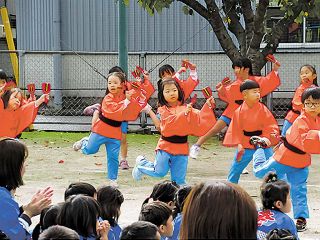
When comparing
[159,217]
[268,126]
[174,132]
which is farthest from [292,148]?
[159,217]

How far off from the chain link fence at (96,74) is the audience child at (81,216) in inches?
417

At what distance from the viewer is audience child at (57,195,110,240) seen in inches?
150

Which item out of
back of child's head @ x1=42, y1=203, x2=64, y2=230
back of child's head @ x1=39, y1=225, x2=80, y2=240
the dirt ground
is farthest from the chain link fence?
back of child's head @ x1=39, y1=225, x2=80, y2=240

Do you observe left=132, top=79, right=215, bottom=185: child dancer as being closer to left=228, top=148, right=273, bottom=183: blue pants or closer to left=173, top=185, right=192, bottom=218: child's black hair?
left=228, top=148, right=273, bottom=183: blue pants

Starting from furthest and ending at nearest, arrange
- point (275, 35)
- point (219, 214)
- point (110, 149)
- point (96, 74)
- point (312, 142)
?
1. point (96, 74)
2. point (275, 35)
3. point (110, 149)
4. point (312, 142)
5. point (219, 214)

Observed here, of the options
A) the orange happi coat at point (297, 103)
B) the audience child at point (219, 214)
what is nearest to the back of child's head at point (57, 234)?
the audience child at point (219, 214)

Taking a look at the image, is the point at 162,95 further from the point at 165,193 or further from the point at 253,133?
the point at 165,193

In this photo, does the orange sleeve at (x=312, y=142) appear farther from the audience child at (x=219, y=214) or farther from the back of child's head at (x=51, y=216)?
the audience child at (x=219, y=214)

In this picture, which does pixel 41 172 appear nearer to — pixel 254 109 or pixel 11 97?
pixel 11 97

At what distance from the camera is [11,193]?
Answer: 178 inches

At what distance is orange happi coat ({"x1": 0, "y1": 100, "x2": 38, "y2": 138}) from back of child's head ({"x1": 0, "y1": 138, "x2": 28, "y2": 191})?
3.81 metres

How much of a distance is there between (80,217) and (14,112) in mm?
4654

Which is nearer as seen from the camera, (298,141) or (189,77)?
(298,141)

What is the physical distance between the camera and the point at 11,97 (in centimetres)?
819
